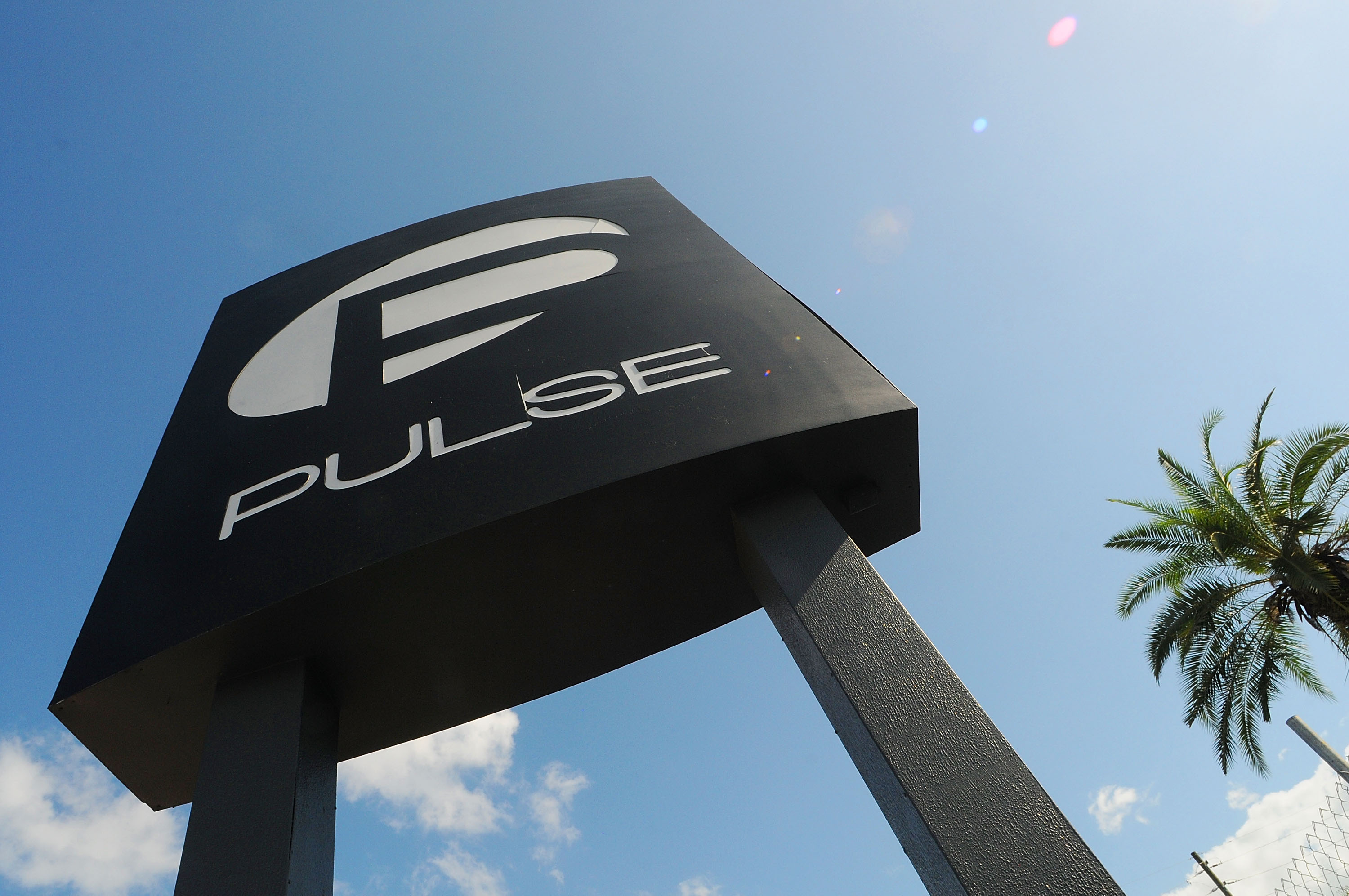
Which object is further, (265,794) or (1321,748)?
(1321,748)

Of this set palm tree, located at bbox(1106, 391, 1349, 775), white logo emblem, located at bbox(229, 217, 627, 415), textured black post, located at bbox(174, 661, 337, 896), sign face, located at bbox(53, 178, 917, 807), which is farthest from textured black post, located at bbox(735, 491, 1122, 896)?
palm tree, located at bbox(1106, 391, 1349, 775)

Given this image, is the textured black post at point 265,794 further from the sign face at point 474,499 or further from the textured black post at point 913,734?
the textured black post at point 913,734

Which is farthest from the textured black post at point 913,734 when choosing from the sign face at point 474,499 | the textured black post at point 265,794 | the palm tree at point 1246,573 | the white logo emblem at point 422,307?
the palm tree at point 1246,573

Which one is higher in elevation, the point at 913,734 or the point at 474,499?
the point at 474,499

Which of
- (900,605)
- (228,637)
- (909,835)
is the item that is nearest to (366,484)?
(228,637)

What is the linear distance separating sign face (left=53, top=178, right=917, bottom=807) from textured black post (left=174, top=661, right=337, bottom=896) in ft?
0.53

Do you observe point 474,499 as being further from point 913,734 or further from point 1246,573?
point 1246,573

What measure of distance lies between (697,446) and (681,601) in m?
0.94

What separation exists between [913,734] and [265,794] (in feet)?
7.34

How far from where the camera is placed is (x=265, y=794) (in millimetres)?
2680

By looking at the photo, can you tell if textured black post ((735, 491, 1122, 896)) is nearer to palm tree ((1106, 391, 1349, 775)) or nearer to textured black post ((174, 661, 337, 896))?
textured black post ((174, 661, 337, 896))

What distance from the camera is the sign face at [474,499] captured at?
9.86 ft

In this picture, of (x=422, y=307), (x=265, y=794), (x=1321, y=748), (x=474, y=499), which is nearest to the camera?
(x=265, y=794)

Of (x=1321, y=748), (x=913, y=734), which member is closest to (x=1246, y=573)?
(x=1321, y=748)
